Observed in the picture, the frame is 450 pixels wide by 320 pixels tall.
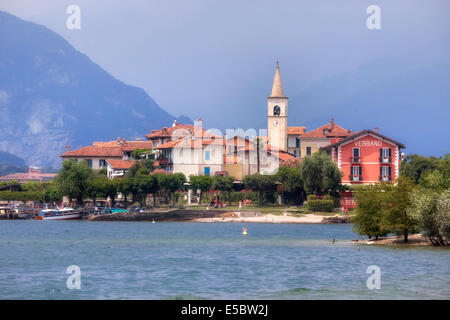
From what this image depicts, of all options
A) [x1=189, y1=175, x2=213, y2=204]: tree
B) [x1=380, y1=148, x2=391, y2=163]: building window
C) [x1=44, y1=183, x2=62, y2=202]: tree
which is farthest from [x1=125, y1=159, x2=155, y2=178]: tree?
[x1=380, y1=148, x2=391, y2=163]: building window

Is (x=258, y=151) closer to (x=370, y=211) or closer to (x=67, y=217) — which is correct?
(x=67, y=217)

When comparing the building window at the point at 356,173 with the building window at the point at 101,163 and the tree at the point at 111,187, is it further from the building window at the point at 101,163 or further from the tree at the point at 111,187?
the building window at the point at 101,163

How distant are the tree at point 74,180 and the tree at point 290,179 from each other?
27.6 metres

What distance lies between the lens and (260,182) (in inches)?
3944

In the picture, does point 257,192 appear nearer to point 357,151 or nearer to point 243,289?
point 357,151

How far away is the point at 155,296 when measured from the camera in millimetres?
35062

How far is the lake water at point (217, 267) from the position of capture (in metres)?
36.2

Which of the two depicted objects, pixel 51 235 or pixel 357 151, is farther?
pixel 357 151

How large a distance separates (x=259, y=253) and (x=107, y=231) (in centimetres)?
3132

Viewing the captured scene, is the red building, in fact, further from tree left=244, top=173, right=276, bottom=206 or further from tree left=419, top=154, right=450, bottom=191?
tree left=419, top=154, right=450, bottom=191

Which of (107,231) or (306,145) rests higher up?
(306,145)
